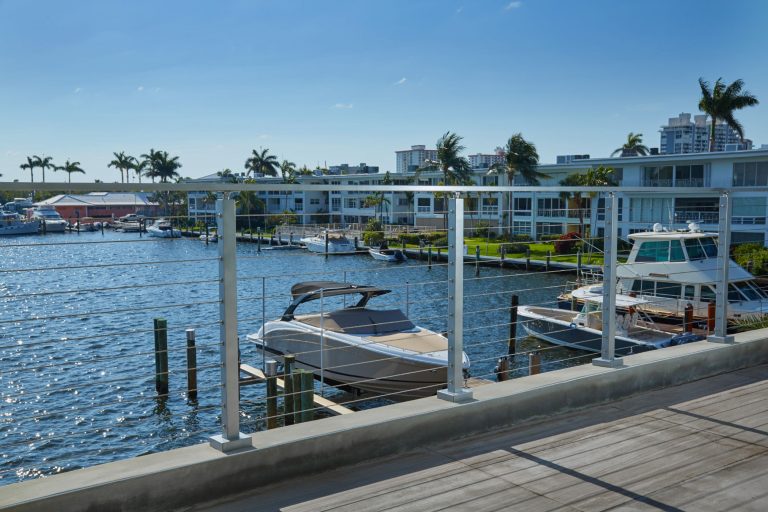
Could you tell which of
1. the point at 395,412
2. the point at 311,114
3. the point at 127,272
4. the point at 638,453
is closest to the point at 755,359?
the point at 638,453

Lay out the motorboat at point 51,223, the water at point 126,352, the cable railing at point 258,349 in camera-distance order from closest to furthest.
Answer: the cable railing at point 258,349, the motorboat at point 51,223, the water at point 126,352

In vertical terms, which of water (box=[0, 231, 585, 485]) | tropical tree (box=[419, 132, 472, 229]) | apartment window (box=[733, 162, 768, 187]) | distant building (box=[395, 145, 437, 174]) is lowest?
water (box=[0, 231, 585, 485])

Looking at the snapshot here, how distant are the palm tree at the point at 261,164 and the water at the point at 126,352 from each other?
58.4 m

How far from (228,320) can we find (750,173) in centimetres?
4043

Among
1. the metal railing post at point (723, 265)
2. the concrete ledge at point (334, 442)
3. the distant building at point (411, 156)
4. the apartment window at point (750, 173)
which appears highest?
the distant building at point (411, 156)

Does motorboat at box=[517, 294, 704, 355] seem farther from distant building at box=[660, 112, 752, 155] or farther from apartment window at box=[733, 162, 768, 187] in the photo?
distant building at box=[660, 112, 752, 155]

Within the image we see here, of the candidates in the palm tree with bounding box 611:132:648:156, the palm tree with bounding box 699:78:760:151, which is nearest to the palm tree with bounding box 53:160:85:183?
the palm tree with bounding box 611:132:648:156

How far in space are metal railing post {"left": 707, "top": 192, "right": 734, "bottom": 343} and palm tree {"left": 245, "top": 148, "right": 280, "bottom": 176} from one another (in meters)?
93.4

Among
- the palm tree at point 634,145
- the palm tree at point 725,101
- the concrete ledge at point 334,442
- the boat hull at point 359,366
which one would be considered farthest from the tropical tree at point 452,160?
the concrete ledge at point 334,442

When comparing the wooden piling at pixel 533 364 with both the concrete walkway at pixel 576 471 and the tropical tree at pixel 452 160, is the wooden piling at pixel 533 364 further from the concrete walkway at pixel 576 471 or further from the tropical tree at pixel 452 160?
the tropical tree at pixel 452 160

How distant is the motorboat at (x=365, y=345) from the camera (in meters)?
12.6

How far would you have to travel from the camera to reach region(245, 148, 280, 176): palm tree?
9706 centimetres

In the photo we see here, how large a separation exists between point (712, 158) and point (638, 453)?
3948cm

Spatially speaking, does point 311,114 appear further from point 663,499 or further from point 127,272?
point 663,499
